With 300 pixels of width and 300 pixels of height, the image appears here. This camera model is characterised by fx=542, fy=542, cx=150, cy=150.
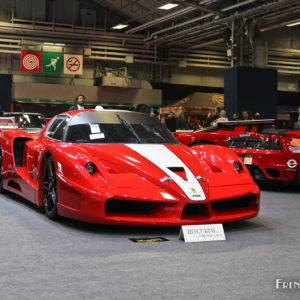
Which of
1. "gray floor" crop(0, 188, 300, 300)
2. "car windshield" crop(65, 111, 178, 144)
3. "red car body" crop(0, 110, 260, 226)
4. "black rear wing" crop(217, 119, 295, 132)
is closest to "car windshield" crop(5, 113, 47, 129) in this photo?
"black rear wing" crop(217, 119, 295, 132)

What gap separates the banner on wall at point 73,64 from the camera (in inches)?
890

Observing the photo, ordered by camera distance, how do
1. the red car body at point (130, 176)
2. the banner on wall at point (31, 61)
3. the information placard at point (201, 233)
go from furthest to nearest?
the banner on wall at point (31, 61), the red car body at point (130, 176), the information placard at point (201, 233)

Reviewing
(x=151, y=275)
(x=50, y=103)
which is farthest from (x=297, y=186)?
(x=50, y=103)

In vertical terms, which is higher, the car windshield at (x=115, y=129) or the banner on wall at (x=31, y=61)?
the banner on wall at (x=31, y=61)

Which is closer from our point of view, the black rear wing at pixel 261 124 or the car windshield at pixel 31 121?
the black rear wing at pixel 261 124

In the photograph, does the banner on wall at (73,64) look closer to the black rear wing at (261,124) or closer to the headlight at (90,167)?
the black rear wing at (261,124)

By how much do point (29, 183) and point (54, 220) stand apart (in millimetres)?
886

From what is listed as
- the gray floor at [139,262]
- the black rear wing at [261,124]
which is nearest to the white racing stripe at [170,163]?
the gray floor at [139,262]

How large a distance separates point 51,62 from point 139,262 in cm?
1960

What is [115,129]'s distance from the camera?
18.1ft

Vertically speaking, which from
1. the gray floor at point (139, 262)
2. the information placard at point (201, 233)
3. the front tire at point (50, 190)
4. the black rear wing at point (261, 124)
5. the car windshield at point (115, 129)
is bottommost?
the gray floor at point (139, 262)

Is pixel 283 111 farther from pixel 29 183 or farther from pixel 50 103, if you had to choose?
pixel 29 183

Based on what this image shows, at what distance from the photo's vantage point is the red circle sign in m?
22.6

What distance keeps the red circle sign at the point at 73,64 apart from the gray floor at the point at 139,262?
58.8 feet
